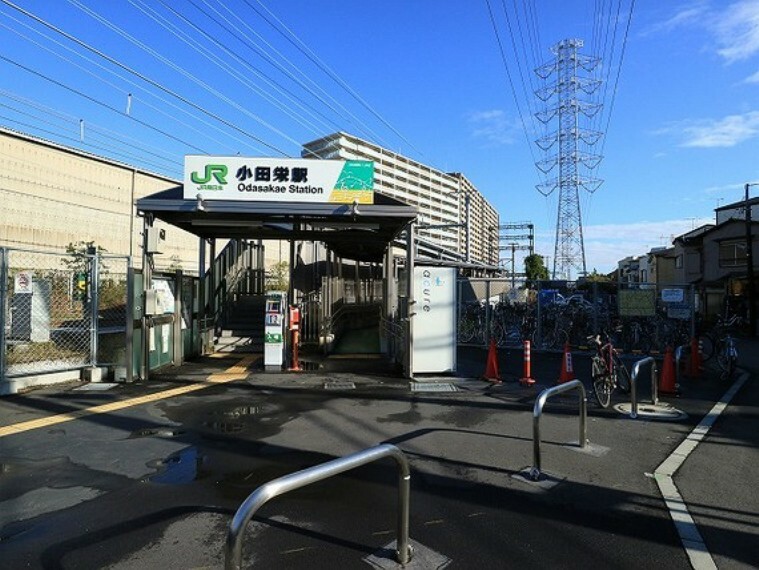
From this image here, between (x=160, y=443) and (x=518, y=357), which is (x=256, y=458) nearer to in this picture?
(x=160, y=443)

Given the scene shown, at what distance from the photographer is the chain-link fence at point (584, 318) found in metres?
15.7

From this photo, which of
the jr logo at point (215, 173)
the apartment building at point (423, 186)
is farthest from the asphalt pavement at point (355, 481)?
the apartment building at point (423, 186)

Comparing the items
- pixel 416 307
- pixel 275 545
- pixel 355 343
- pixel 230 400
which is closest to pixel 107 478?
pixel 275 545

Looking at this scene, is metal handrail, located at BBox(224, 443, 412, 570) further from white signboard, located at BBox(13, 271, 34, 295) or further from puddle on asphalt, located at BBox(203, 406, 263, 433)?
white signboard, located at BBox(13, 271, 34, 295)

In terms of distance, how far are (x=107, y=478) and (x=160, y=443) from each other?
3.69ft

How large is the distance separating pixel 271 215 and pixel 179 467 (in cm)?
670

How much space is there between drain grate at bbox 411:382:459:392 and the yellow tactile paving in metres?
3.49

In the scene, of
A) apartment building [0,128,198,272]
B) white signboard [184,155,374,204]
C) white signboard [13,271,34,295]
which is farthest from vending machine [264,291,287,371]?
apartment building [0,128,198,272]

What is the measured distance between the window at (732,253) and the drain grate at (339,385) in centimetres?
3209

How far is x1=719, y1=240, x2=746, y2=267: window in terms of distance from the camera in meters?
32.7

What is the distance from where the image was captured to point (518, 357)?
14.7m

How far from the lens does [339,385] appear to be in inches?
386

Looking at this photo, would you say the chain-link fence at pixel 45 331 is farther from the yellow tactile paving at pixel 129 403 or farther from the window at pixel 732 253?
the window at pixel 732 253

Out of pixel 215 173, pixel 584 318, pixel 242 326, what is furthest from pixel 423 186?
pixel 215 173
